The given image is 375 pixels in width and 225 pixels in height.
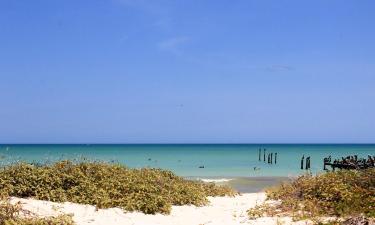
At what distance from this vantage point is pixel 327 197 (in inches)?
663

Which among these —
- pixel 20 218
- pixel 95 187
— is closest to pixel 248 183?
pixel 95 187

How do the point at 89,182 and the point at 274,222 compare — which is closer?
the point at 274,222

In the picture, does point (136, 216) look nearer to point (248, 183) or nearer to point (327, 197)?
point (327, 197)

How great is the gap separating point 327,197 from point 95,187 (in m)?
7.98

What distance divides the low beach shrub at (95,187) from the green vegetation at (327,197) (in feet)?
11.0

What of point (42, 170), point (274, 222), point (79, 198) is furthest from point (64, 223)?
point (274, 222)

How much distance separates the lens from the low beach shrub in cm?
1702

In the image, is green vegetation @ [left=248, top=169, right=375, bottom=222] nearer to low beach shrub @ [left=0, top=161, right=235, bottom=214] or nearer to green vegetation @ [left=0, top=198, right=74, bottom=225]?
low beach shrub @ [left=0, top=161, right=235, bottom=214]

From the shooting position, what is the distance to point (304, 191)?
61.5 feet

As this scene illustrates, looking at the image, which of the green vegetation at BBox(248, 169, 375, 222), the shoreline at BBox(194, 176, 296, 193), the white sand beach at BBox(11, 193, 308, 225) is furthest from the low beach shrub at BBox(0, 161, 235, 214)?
the shoreline at BBox(194, 176, 296, 193)

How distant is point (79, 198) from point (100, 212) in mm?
1197

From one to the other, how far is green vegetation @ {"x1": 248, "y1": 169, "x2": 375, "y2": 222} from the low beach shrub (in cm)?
335

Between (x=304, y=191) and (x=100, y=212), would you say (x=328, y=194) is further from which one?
(x=100, y=212)

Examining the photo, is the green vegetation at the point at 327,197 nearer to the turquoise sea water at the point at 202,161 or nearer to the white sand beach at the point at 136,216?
the white sand beach at the point at 136,216
